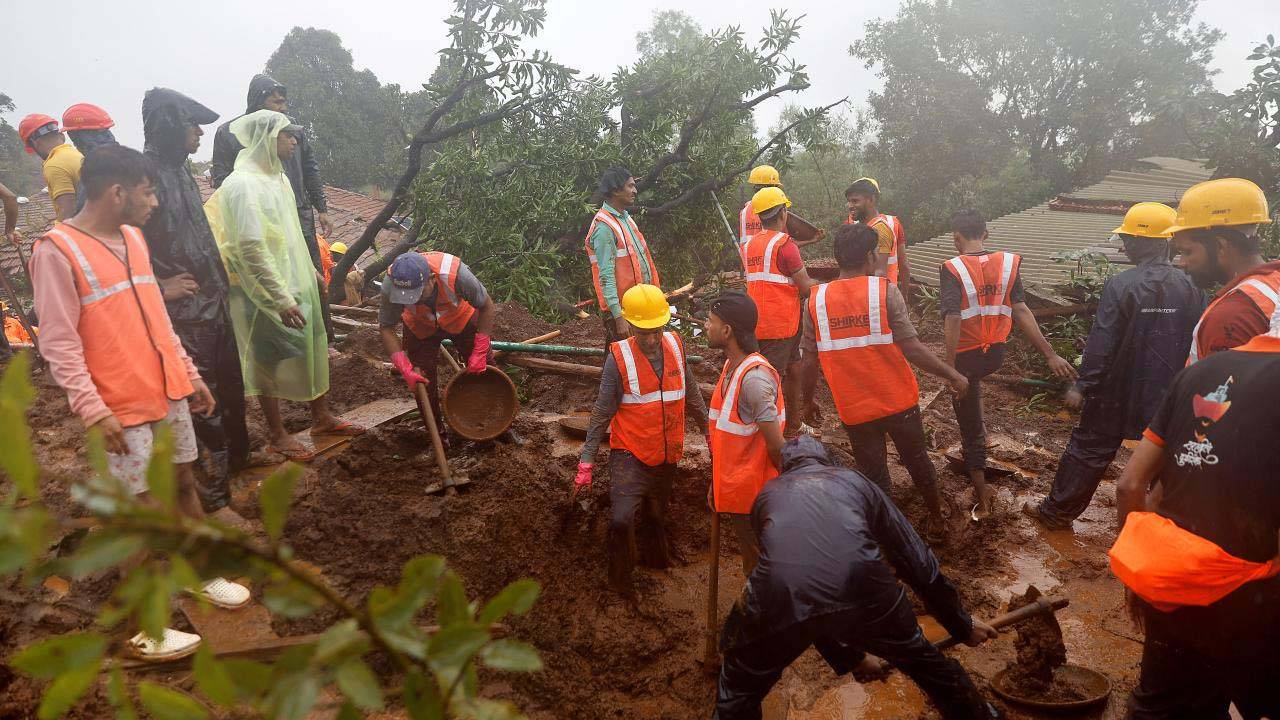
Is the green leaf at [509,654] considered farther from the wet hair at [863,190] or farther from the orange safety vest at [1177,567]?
the wet hair at [863,190]

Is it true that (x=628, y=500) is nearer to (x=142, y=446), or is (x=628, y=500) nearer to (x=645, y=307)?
(x=645, y=307)

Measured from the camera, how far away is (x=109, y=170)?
288 cm

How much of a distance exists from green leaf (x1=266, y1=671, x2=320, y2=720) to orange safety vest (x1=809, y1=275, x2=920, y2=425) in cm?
363

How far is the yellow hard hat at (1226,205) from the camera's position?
294cm

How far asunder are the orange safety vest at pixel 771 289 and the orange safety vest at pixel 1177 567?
3.05 metres

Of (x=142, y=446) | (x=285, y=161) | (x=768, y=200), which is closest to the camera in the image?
(x=142, y=446)

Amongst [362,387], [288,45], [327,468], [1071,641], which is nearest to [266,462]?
[327,468]

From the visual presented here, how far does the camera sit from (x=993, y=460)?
5477 mm

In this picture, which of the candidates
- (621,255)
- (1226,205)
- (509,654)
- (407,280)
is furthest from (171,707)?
(621,255)

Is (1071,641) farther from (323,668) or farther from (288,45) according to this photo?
(288,45)

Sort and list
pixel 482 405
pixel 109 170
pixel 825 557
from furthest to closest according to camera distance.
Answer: pixel 482 405, pixel 109 170, pixel 825 557

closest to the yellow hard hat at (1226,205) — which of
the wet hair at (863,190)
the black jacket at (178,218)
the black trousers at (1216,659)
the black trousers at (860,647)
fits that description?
the black trousers at (1216,659)

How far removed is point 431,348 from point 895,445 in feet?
10.4

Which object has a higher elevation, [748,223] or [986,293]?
[748,223]
